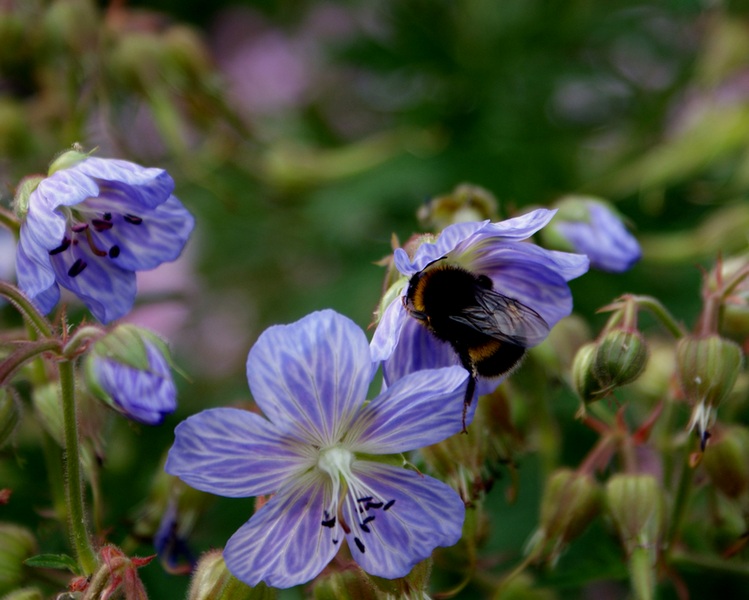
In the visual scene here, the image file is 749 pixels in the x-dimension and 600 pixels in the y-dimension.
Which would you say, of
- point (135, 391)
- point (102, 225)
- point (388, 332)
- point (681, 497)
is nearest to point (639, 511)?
point (681, 497)

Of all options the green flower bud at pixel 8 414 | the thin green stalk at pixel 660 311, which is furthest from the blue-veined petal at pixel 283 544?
the thin green stalk at pixel 660 311

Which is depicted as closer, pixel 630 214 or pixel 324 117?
pixel 630 214

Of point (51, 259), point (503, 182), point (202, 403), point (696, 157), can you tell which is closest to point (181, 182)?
point (202, 403)

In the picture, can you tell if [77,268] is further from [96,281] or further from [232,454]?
[232,454]

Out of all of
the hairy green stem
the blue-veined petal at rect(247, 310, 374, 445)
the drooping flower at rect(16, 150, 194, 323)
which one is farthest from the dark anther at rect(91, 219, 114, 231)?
the blue-veined petal at rect(247, 310, 374, 445)

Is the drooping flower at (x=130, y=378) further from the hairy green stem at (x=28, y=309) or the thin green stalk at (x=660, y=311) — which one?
the thin green stalk at (x=660, y=311)

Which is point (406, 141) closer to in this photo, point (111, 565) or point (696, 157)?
point (696, 157)

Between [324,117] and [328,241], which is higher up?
[324,117]
